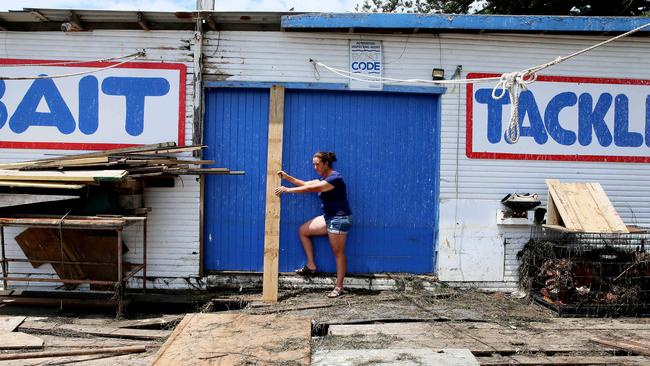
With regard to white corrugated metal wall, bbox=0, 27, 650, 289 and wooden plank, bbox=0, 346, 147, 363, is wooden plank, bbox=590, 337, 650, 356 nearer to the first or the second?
white corrugated metal wall, bbox=0, 27, 650, 289

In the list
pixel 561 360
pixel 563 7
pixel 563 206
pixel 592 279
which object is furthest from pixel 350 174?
pixel 563 7

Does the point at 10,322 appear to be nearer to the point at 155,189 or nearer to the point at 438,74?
the point at 155,189

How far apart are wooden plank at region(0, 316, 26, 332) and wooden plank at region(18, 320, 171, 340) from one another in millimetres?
65

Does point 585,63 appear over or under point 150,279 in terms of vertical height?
over

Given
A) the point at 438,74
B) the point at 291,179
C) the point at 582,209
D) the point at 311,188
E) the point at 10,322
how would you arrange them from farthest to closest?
the point at 438,74 < the point at 291,179 < the point at 582,209 < the point at 311,188 < the point at 10,322

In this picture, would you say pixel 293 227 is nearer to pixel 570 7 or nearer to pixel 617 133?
pixel 617 133

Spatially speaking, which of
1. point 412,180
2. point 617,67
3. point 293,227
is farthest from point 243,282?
point 617,67

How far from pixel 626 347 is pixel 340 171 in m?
4.06

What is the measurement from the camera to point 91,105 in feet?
24.5

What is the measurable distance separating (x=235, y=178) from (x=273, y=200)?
77cm

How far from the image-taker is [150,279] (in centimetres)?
757

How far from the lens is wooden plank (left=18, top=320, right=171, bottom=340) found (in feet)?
19.6

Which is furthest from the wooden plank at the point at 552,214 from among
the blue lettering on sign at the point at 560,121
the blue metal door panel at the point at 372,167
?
the blue metal door panel at the point at 372,167

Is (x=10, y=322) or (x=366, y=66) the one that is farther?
(x=366, y=66)
